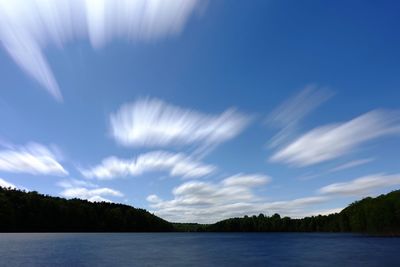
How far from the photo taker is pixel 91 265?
6034 centimetres

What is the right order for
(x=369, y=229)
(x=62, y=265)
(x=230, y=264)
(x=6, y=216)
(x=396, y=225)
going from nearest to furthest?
(x=62, y=265)
(x=230, y=264)
(x=396, y=225)
(x=369, y=229)
(x=6, y=216)

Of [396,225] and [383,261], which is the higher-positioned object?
[396,225]

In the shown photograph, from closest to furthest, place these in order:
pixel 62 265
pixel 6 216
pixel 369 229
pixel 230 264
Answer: pixel 62 265, pixel 230 264, pixel 369 229, pixel 6 216

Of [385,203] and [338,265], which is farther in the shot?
[385,203]

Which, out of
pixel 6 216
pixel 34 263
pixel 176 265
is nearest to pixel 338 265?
pixel 176 265

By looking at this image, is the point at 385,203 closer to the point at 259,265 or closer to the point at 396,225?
the point at 396,225

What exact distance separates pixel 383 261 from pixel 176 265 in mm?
34980

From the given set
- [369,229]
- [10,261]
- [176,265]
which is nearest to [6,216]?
[10,261]

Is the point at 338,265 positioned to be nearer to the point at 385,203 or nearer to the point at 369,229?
the point at 385,203

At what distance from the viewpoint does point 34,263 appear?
59.5 metres

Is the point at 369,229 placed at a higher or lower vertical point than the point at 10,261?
higher

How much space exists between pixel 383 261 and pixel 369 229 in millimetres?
131003

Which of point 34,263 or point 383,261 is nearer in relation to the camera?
point 34,263

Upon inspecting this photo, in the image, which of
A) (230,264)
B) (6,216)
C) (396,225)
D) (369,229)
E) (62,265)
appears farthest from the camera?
(6,216)
